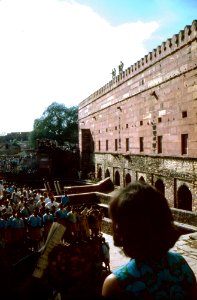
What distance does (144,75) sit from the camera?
22375 mm

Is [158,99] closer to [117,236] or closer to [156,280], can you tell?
[117,236]

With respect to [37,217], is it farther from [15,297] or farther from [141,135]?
[141,135]

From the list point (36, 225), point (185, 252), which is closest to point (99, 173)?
point (36, 225)

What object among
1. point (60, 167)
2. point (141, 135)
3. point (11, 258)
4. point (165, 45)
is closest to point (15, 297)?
point (11, 258)

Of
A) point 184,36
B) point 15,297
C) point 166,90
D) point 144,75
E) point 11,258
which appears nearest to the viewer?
point 15,297

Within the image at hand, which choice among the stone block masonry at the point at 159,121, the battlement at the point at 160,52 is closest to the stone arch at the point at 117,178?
the stone block masonry at the point at 159,121

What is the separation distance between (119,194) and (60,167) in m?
36.1

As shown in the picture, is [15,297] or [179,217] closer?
[15,297]

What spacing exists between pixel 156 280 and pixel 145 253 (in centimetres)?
16

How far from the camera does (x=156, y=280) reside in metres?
1.85

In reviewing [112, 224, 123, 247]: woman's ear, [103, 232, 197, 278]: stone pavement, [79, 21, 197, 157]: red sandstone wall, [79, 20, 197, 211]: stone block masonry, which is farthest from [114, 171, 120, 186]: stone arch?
[112, 224, 123, 247]: woman's ear

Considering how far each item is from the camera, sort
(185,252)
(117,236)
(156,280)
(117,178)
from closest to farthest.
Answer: (156,280) < (117,236) < (185,252) < (117,178)

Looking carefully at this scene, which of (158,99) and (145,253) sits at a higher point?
(158,99)

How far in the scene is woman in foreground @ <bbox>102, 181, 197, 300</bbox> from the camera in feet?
6.02
